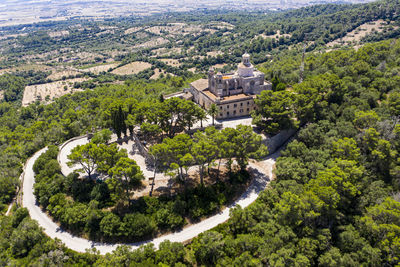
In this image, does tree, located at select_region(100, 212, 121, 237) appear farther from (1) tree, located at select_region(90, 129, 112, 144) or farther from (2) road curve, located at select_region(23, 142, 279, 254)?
(1) tree, located at select_region(90, 129, 112, 144)

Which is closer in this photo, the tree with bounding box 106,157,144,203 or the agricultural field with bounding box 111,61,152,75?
the tree with bounding box 106,157,144,203

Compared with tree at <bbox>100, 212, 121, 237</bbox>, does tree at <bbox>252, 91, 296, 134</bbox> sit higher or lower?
higher

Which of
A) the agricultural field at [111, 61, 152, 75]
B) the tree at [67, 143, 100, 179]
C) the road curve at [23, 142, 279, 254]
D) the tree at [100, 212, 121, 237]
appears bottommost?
the agricultural field at [111, 61, 152, 75]

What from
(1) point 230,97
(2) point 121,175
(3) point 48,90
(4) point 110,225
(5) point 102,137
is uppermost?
(1) point 230,97

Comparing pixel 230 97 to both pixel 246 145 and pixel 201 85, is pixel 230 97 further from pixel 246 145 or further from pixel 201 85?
pixel 246 145

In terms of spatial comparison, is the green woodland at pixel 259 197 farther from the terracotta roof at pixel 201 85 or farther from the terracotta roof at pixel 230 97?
the terracotta roof at pixel 201 85

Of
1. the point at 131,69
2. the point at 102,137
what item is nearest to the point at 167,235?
the point at 102,137

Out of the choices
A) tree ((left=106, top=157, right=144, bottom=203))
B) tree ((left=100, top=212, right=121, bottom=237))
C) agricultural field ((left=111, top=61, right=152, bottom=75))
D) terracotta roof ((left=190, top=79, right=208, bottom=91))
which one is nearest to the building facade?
terracotta roof ((left=190, top=79, right=208, bottom=91))
